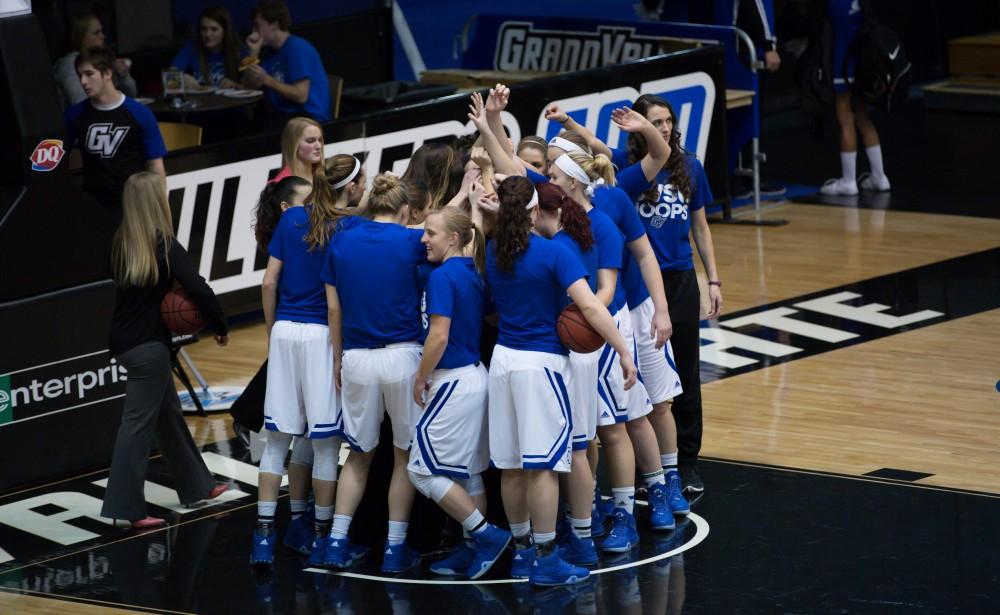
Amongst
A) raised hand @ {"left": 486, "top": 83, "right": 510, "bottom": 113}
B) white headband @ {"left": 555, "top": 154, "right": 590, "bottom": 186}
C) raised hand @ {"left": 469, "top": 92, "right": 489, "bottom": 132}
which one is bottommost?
white headband @ {"left": 555, "top": 154, "right": 590, "bottom": 186}

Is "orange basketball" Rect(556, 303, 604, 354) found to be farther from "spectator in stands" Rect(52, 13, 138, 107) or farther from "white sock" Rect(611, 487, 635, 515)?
"spectator in stands" Rect(52, 13, 138, 107)

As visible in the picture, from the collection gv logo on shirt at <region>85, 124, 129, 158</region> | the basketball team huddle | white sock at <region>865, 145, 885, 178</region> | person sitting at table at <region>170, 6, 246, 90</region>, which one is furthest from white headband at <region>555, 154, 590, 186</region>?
white sock at <region>865, 145, 885, 178</region>

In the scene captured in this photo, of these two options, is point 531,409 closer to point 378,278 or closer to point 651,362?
point 378,278

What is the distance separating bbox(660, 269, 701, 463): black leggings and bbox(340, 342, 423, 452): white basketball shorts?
1.49 meters

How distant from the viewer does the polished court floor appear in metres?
6.58

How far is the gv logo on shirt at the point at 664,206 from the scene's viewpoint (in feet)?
24.7

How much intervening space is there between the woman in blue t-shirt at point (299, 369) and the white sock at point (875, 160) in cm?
877

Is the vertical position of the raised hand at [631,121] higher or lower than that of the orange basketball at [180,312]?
higher

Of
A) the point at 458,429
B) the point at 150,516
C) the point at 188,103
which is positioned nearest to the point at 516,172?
the point at 458,429

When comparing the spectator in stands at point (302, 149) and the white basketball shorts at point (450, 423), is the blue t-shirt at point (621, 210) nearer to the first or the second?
the white basketball shorts at point (450, 423)

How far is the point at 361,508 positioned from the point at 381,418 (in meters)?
0.58

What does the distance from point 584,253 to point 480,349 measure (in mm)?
607

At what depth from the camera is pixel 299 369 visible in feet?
23.0

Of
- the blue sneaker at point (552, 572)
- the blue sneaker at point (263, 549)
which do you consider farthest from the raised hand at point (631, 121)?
the blue sneaker at point (263, 549)
